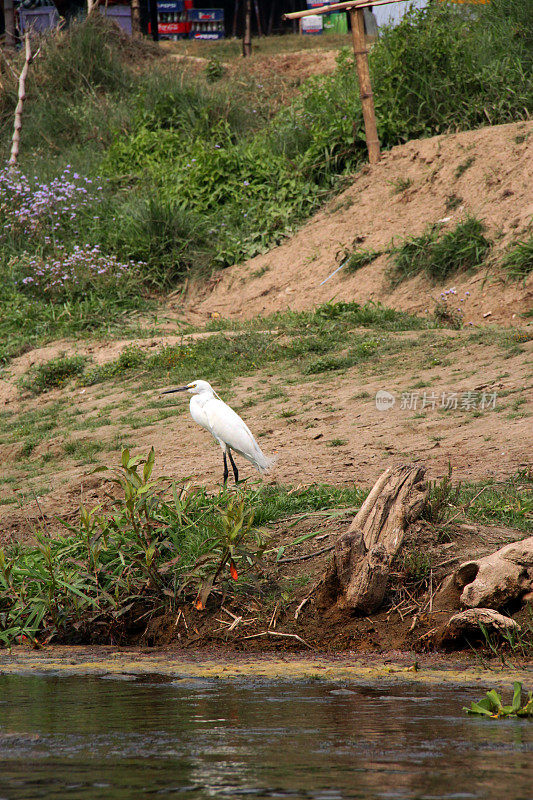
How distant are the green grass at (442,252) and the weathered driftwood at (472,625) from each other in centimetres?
715

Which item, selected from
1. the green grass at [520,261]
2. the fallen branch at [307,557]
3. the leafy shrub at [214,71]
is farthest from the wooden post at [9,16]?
the fallen branch at [307,557]

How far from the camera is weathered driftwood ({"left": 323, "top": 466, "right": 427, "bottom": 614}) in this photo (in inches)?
179

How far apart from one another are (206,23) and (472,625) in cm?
2630

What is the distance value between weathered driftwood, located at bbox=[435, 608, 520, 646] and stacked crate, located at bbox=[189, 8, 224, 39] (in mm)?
25755

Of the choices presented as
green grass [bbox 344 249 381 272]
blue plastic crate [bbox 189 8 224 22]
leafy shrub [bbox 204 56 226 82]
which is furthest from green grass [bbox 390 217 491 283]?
blue plastic crate [bbox 189 8 224 22]

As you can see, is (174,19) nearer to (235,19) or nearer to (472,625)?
(235,19)

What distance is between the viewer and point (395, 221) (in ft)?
40.3

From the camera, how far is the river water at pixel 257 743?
269cm

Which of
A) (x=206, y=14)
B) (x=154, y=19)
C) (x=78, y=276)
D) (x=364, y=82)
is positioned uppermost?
(x=206, y=14)

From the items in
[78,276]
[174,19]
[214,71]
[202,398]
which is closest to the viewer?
[202,398]

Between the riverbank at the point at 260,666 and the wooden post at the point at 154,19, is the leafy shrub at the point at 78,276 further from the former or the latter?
the wooden post at the point at 154,19

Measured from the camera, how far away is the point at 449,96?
13336 millimetres

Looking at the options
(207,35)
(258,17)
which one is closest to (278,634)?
(207,35)

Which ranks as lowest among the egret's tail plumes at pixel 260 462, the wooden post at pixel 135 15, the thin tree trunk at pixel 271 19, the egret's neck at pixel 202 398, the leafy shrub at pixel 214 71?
the egret's tail plumes at pixel 260 462
